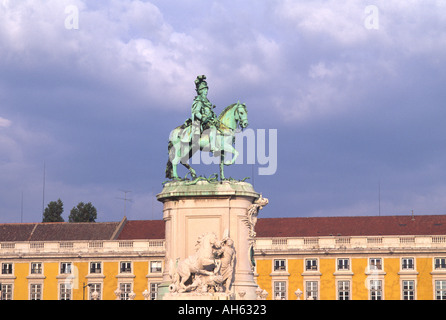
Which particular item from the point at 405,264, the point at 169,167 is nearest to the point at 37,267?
the point at 405,264

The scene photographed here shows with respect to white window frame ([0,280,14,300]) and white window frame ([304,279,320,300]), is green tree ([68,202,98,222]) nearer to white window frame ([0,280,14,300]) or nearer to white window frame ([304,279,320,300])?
white window frame ([0,280,14,300])

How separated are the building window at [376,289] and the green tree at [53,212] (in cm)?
3986

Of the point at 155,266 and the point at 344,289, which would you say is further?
the point at 155,266

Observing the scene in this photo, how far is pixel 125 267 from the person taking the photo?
10075 centimetres

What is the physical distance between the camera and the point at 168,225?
43656mm

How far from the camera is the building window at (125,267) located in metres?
101

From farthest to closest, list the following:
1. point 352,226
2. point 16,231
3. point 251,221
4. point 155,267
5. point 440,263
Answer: point 16,231 < point 352,226 < point 155,267 < point 440,263 < point 251,221

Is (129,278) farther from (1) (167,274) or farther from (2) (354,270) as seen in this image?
(1) (167,274)

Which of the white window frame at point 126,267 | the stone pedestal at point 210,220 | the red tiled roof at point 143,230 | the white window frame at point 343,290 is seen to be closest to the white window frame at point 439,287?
the white window frame at point 343,290

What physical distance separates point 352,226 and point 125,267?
21.7m

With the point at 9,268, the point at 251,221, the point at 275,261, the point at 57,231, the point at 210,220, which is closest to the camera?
the point at 210,220

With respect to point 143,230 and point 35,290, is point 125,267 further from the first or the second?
point 35,290

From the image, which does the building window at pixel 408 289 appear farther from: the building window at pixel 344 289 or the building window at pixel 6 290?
the building window at pixel 6 290
